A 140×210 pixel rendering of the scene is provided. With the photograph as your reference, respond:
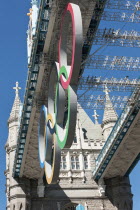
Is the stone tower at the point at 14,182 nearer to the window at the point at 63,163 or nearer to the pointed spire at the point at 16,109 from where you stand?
the pointed spire at the point at 16,109

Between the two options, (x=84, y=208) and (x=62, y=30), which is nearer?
(x=62, y=30)

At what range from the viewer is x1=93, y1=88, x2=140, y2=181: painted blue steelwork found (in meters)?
27.0

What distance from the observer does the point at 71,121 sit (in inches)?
671

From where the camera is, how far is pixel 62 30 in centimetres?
2009

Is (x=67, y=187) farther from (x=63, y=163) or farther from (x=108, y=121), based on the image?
(x=108, y=121)

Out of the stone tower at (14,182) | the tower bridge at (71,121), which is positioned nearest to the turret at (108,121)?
the tower bridge at (71,121)

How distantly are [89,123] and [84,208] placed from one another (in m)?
11.3

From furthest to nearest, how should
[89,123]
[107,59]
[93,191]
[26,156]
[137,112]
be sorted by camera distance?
[89,123], [93,191], [26,156], [137,112], [107,59]

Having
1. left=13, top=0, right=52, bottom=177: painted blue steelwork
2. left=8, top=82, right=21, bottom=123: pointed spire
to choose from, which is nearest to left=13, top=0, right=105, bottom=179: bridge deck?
left=13, top=0, right=52, bottom=177: painted blue steelwork

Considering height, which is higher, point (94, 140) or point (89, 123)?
point (89, 123)

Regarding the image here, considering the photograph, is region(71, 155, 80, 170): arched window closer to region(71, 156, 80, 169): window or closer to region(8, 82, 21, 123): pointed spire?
region(71, 156, 80, 169): window

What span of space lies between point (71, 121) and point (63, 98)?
2837mm

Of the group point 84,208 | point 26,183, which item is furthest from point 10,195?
point 84,208

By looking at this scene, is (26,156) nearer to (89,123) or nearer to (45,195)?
(45,195)
